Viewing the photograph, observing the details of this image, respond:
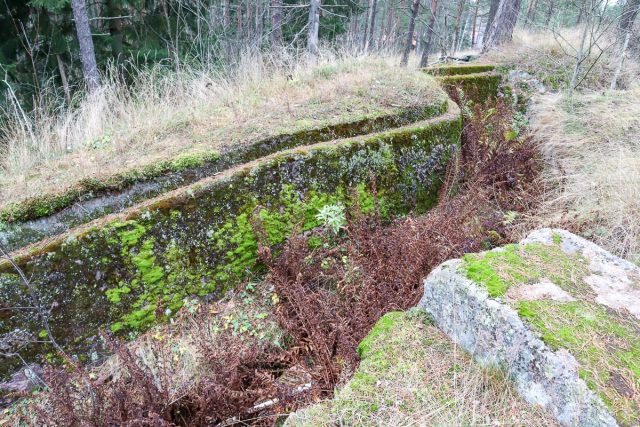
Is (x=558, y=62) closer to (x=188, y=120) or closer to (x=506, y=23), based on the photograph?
(x=506, y=23)

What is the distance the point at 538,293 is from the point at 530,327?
0.33m

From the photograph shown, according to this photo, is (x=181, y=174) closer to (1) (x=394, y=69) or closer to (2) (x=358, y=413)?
(2) (x=358, y=413)

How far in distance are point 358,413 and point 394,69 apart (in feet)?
17.1

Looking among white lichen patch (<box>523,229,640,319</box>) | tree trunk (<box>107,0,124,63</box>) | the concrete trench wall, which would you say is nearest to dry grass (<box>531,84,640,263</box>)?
white lichen patch (<box>523,229,640,319</box>)

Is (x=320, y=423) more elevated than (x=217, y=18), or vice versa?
(x=217, y=18)

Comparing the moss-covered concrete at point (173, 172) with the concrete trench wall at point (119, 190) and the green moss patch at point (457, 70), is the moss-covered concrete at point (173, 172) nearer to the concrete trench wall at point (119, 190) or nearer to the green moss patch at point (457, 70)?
the concrete trench wall at point (119, 190)

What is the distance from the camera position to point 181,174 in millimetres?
3143

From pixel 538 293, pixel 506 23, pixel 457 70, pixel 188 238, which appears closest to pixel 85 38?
pixel 188 238

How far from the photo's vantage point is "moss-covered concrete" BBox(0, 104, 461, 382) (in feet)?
8.15

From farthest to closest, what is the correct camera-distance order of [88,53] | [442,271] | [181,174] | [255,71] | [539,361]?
[88,53] → [255,71] → [181,174] → [442,271] → [539,361]

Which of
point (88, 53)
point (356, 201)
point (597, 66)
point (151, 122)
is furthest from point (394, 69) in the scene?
point (88, 53)

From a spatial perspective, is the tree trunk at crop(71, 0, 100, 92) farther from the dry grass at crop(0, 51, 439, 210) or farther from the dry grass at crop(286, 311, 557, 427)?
the dry grass at crop(286, 311, 557, 427)

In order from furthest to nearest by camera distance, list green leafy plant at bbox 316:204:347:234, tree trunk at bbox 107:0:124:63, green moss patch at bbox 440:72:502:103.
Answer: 1. tree trunk at bbox 107:0:124:63
2. green moss patch at bbox 440:72:502:103
3. green leafy plant at bbox 316:204:347:234

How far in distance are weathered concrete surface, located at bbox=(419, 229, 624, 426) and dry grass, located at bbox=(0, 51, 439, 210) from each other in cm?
227
